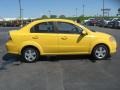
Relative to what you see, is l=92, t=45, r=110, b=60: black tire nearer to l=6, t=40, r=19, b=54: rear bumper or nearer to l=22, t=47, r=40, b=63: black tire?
l=22, t=47, r=40, b=63: black tire

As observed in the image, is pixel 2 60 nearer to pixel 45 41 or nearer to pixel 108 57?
pixel 45 41

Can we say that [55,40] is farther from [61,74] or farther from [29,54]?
[61,74]

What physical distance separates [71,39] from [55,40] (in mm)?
589

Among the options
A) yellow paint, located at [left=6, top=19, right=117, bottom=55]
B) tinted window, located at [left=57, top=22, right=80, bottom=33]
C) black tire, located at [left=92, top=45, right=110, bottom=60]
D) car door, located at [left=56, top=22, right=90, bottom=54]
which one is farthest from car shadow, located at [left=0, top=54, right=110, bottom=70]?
tinted window, located at [left=57, top=22, right=80, bottom=33]

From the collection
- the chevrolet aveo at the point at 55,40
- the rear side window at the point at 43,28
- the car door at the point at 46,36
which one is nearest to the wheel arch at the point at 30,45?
the chevrolet aveo at the point at 55,40

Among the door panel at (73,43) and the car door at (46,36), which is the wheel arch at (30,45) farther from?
the door panel at (73,43)

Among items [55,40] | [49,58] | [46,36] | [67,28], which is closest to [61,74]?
[55,40]

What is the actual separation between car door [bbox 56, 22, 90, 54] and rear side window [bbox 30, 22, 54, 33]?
26cm

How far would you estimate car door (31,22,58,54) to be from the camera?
12.1m

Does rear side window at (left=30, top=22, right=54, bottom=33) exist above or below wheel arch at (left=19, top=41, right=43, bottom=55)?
above

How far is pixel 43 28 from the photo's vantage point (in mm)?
12305

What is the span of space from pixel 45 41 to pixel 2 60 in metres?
2.02

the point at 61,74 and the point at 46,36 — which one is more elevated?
the point at 46,36

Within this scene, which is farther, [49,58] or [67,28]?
[49,58]
